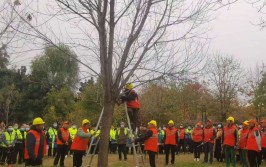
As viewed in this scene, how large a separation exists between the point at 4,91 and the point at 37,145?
30757mm

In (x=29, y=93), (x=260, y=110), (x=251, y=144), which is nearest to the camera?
(x=251, y=144)

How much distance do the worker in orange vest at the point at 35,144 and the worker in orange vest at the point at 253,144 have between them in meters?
7.14

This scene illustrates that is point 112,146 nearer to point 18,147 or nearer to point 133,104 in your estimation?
point 18,147

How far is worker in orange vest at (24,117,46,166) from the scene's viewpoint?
32.0 feet

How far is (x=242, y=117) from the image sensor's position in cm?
4191

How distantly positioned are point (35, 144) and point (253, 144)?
7.45m

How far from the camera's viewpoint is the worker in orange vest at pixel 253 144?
12.6 meters

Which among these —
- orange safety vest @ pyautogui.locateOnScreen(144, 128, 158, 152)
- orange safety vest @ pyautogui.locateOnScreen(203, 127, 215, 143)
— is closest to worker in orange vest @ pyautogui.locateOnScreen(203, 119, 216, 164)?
orange safety vest @ pyautogui.locateOnScreen(203, 127, 215, 143)

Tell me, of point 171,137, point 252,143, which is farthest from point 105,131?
point 171,137

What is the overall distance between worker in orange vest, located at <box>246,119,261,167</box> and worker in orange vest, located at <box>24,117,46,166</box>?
7145mm

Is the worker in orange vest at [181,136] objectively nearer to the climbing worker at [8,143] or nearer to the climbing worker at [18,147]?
the climbing worker at [18,147]

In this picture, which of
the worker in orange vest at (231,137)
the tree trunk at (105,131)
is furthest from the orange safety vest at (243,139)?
the tree trunk at (105,131)

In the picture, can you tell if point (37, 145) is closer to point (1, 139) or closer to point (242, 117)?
point (1, 139)

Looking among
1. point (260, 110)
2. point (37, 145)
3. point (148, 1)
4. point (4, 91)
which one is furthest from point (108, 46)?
point (4, 91)
